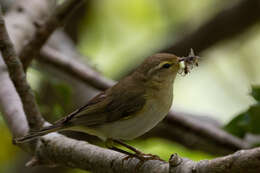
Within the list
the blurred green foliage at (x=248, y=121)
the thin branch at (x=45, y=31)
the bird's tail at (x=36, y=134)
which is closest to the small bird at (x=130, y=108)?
the bird's tail at (x=36, y=134)

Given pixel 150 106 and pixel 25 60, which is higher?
pixel 25 60

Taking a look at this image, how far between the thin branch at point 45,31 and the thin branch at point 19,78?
1112 millimetres

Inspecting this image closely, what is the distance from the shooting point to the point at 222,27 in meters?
7.69

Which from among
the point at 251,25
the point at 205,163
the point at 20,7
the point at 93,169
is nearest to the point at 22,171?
the point at 20,7

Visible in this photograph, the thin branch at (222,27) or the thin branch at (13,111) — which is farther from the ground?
the thin branch at (222,27)

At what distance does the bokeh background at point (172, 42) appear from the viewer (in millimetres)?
8352

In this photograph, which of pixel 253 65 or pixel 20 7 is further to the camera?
pixel 253 65

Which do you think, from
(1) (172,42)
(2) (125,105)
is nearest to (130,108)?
(2) (125,105)

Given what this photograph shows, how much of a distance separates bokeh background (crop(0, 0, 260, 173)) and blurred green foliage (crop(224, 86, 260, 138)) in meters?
3.00

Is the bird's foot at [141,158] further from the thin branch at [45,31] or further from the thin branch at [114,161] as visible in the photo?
the thin branch at [45,31]

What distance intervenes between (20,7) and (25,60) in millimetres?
1156

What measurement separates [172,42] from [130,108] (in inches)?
170

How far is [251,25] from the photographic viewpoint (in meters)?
7.81

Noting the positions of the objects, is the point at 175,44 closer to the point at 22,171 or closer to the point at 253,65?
the point at 253,65
